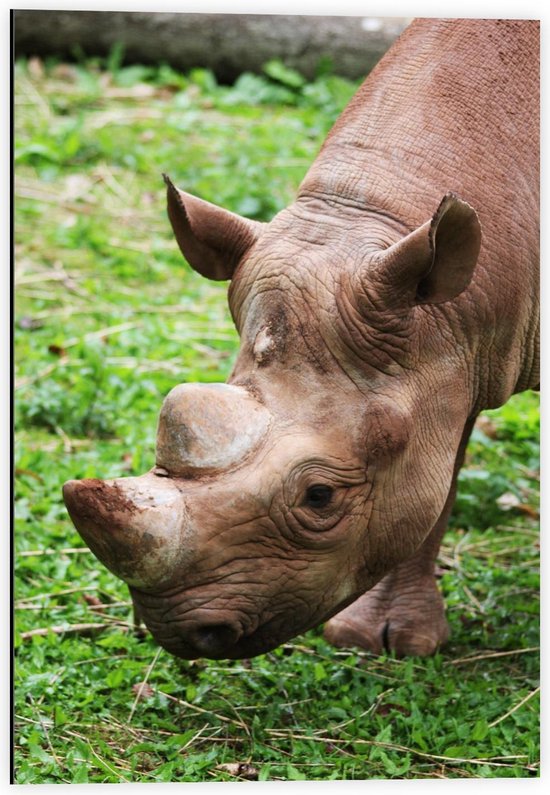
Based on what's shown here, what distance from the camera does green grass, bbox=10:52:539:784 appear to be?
4.35m

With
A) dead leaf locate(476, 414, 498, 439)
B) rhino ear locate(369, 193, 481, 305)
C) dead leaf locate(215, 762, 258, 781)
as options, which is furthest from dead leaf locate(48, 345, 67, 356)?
rhino ear locate(369, 193, 481, 305)

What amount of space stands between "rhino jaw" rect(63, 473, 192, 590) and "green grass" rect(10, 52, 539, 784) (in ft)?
2.75

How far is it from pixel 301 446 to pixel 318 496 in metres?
0.17

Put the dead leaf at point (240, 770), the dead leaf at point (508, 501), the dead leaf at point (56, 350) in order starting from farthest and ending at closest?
1. the dead leaf at point (56, 350)
2. the dead leaf at point (508, 501)
3. the dead leaf at point (240, 770)

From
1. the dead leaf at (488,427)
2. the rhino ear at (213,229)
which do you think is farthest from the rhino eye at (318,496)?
the dead leaf at (488,427)

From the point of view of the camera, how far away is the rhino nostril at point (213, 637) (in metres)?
3.74

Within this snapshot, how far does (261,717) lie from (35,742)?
75cm

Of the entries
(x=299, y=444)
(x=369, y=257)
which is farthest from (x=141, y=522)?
(x=369, y=257)

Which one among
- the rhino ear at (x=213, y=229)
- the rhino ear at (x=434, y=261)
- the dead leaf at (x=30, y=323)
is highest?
the rhino ear at (x=434, y=261)

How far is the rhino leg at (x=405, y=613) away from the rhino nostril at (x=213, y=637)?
1.33 meters

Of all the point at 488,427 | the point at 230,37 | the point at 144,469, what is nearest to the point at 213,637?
the point at 144,469

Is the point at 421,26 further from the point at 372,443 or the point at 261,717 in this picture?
the point at 261,717

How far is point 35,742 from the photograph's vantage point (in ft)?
13.8

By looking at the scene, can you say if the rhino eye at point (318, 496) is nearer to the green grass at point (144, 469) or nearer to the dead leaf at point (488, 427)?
the green grass at point (144, 469)
